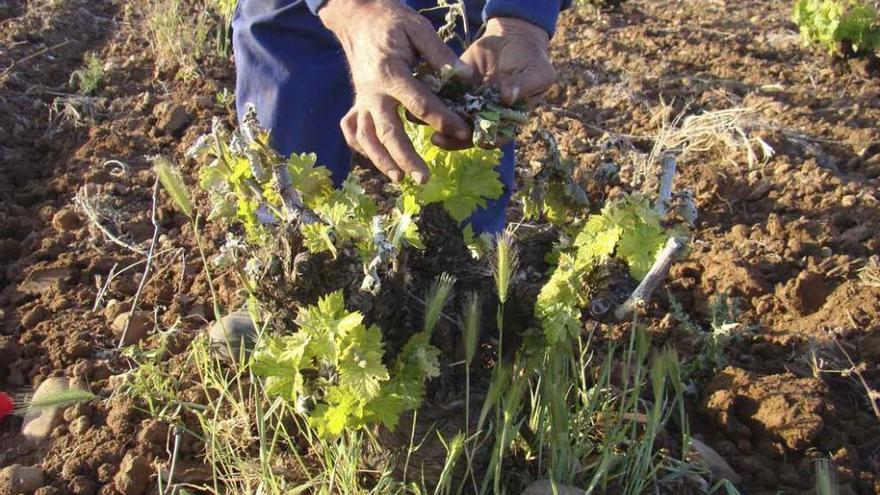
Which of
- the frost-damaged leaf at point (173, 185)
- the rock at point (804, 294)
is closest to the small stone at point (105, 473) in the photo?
the frost-damaged leaf at point (173, 185)

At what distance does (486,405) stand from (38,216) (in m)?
2.27

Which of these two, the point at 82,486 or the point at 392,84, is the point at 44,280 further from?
the point at 392,84

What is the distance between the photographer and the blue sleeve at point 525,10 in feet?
5.86

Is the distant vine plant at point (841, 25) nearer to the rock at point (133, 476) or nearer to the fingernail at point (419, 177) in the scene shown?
the fingernail at point (419, 177)

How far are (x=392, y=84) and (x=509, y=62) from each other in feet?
Result: 0.89

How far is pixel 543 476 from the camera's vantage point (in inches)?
66.3

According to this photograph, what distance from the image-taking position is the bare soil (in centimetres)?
195

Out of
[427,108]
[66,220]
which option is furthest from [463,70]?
[66,220]

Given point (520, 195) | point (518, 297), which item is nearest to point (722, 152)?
point (520, 195)

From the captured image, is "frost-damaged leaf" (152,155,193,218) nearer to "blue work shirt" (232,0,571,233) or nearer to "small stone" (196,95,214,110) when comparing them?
"blue work shirt" (232,0,571,233)

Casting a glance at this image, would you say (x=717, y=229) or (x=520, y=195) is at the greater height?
(x=520, y=195)

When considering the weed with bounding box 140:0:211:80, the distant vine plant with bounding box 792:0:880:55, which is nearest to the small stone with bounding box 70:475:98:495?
the weed with bounding box 140:0:211:80

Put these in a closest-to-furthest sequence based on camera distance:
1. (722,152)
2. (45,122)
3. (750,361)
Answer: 1. (750,361)
2. (722,152)
3. (45,122)

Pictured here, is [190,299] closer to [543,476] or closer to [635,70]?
[543,476]
